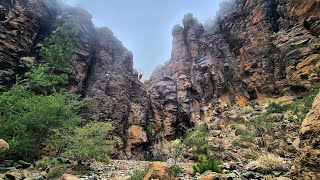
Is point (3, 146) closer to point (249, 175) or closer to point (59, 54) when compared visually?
point (249, 175)

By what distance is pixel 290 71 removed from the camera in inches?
1347

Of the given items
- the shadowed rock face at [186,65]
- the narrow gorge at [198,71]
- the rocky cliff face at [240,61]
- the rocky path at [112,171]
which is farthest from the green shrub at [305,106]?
the rocky path at [112,171]

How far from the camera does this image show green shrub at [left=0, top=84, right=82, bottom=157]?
15.0 meters

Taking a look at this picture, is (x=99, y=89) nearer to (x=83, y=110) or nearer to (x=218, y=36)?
(x=83, y=110)

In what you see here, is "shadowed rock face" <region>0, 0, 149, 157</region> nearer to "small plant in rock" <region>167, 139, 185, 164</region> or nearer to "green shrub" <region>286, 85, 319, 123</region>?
"small plant in rock" <region>167, 139, 185, 164</region>

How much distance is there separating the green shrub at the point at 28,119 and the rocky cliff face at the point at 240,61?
27615mm

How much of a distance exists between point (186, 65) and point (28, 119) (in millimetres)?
43654

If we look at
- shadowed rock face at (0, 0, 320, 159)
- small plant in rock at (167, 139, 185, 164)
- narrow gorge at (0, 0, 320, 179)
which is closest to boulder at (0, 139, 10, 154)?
small plant in rock at (167, 139, 185, 164)

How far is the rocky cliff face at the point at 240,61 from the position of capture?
33.6 metres

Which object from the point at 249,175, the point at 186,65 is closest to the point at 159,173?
the point at 249,175

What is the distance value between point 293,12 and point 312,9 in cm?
373

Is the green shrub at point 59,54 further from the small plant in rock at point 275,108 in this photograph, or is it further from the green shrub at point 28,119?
the small plant in rock at point 275,108

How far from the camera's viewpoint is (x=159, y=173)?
1049cm

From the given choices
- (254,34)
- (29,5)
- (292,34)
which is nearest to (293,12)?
(292,34)
